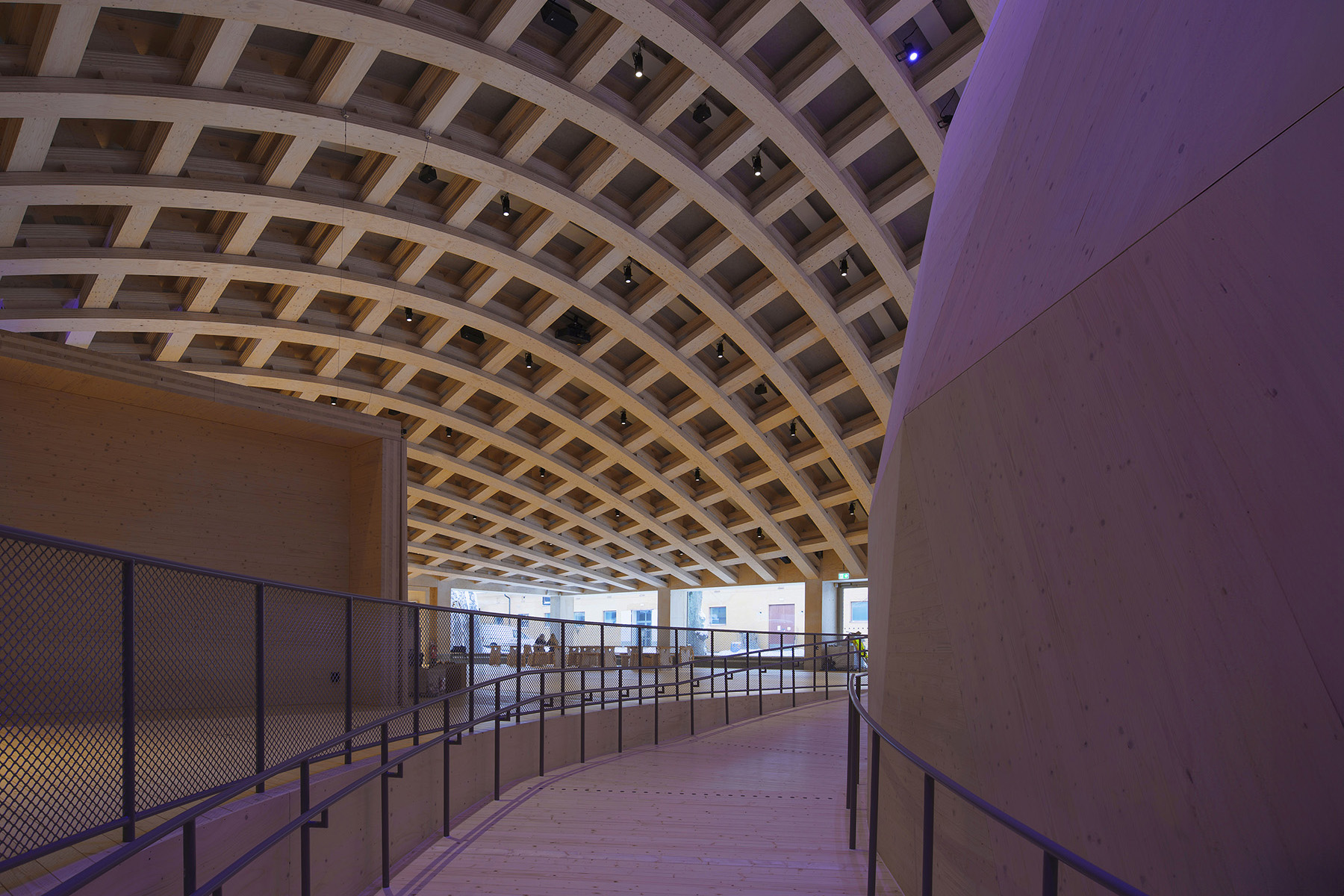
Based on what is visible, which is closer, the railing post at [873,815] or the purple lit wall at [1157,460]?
the purple lit wall at [1157,460]

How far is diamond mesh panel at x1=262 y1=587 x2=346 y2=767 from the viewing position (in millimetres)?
4918

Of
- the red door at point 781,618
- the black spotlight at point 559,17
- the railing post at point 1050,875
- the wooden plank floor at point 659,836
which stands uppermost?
the black spotlight at point 559,17

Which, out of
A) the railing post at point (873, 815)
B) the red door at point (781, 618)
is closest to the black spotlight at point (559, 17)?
the railing post at point (873, 815)

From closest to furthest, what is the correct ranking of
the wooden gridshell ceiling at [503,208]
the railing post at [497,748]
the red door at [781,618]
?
1. the railing post at [497,748]
2. the wooden gridshell ceiling at [503,208]
3. the red door at [781,618]

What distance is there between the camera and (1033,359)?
125 inches

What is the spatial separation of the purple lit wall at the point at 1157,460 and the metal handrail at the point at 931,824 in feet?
1.20

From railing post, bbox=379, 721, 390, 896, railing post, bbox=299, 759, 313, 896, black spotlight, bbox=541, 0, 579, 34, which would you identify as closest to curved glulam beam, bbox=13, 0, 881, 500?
black spotlight, bbox=541, 0, 579, 34

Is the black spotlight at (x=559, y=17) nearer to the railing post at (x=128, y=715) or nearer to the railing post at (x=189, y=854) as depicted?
the railing post at (x=128, y=715)

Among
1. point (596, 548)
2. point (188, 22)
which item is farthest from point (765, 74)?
point (596, 548)

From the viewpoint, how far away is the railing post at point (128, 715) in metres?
3.12

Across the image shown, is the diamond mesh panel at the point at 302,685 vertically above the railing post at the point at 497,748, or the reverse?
the diamond mesh panel at the point at 302,685


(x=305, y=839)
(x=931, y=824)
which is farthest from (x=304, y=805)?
(x=931, y=824)

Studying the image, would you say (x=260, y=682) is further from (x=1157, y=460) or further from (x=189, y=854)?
(x=1157, y=460)

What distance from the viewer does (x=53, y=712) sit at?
2.88 metres
